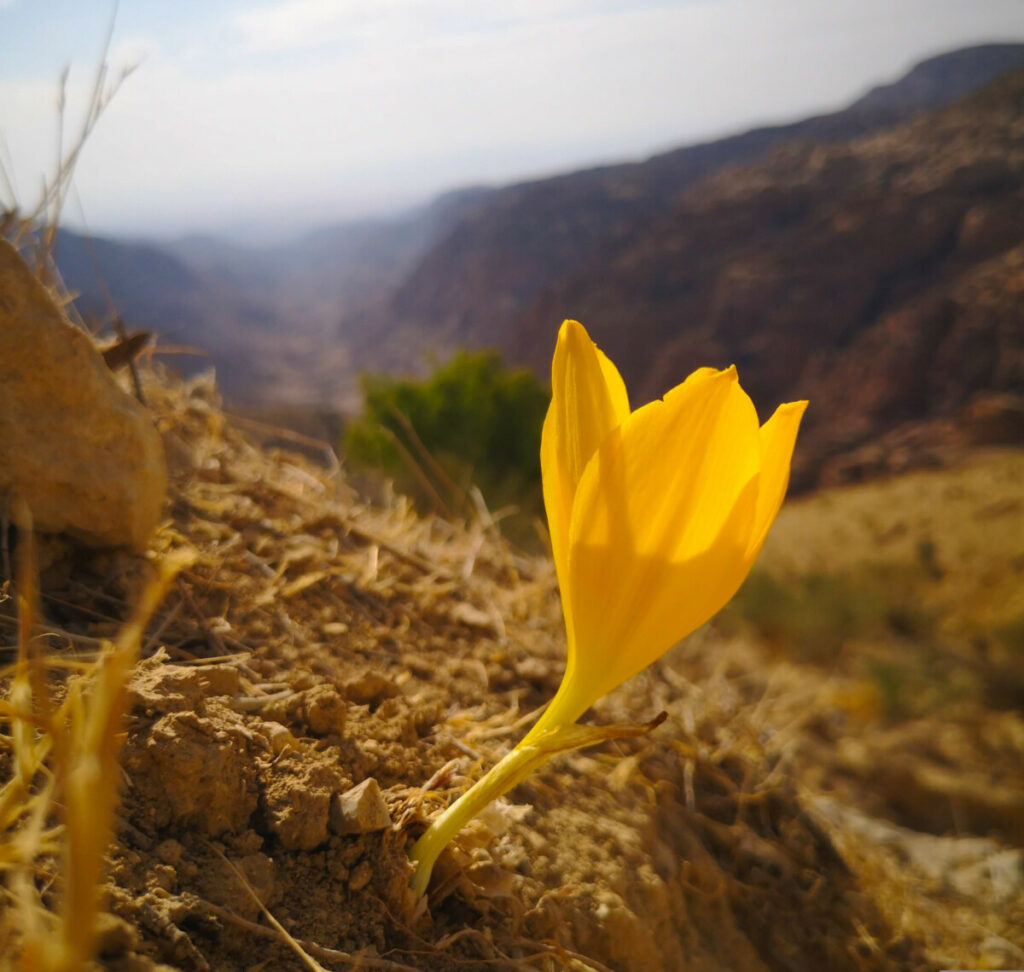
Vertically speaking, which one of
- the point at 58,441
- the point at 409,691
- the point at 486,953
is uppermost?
the point at 58,441

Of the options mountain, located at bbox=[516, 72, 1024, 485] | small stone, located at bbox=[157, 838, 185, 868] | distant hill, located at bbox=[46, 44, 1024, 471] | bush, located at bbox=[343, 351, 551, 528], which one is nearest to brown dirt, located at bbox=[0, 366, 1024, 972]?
small stone, located at bbox=[157, 838, 185, 868]

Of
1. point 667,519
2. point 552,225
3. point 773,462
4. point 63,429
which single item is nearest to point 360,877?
point 667,519

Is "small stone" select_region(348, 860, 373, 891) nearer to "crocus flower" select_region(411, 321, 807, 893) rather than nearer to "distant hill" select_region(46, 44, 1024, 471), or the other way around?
"crocus flower" select_region(411, 321, 807, 893)

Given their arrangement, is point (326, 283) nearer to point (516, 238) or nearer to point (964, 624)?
point (516, 238)

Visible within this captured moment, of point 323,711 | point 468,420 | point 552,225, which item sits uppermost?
point 552,225

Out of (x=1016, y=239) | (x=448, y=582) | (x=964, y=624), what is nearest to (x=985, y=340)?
(x=1016, y=239)

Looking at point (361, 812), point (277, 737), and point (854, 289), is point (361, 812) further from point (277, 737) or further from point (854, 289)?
point (854, 289)
